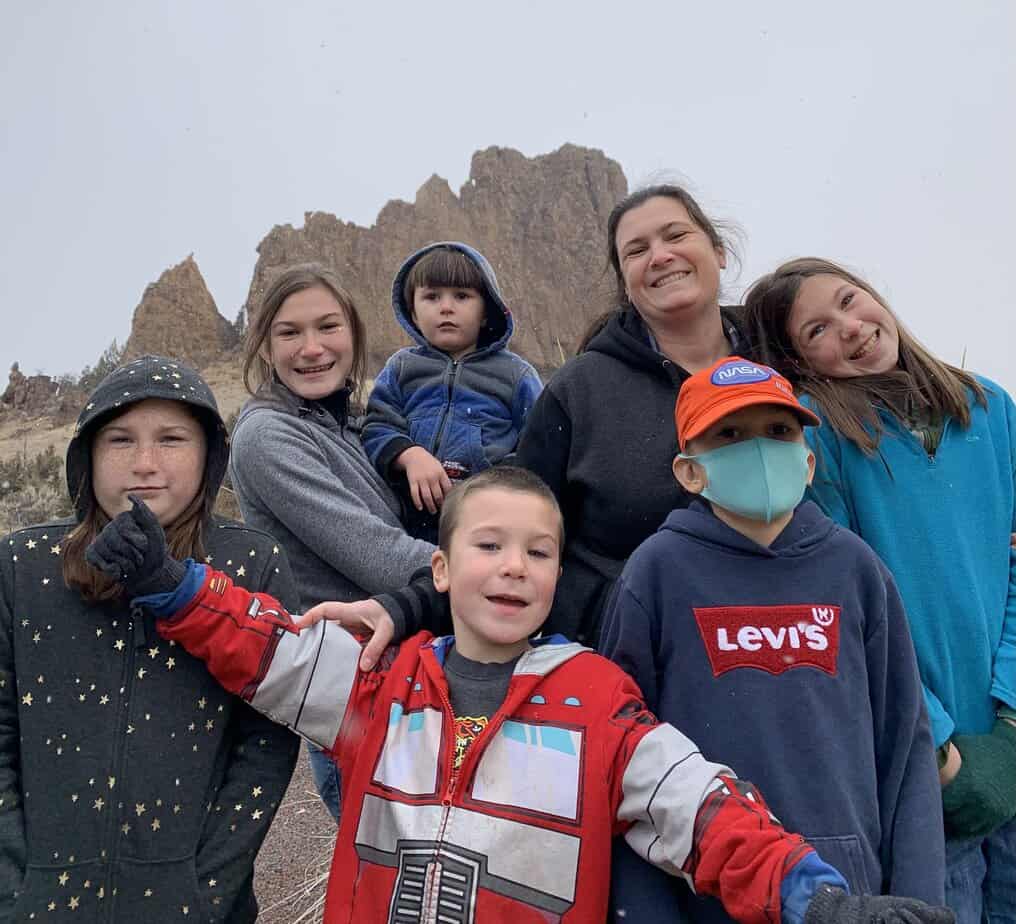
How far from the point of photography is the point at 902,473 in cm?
213

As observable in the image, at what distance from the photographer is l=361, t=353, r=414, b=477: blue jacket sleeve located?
2.68m

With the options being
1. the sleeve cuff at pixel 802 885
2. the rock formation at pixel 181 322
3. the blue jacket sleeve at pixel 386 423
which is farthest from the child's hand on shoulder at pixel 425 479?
the rock formation at pixel 181 322

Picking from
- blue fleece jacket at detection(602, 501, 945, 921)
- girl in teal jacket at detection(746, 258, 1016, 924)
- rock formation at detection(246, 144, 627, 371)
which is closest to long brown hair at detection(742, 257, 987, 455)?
girl in teal jacket at detection(746, 258, 1016, 924)

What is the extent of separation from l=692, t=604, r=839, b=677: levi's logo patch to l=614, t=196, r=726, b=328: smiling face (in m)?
0.92

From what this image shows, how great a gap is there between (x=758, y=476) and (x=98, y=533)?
161cm

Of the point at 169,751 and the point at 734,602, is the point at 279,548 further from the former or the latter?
the point at 734,602

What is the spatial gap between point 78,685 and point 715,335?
1928mm

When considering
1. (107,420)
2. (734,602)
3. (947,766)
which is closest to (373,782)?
(734,602)

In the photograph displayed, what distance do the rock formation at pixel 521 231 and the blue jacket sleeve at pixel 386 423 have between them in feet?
124

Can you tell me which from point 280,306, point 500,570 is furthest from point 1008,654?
point 280,306

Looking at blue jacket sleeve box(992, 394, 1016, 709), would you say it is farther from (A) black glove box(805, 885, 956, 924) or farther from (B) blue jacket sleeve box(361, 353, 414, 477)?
(B) blue jacket sleeve box(361, 353, 414, 477)

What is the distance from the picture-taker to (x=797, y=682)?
5.66ft

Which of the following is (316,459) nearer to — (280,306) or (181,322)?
(280,306)

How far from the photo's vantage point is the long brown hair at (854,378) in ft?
7.08
